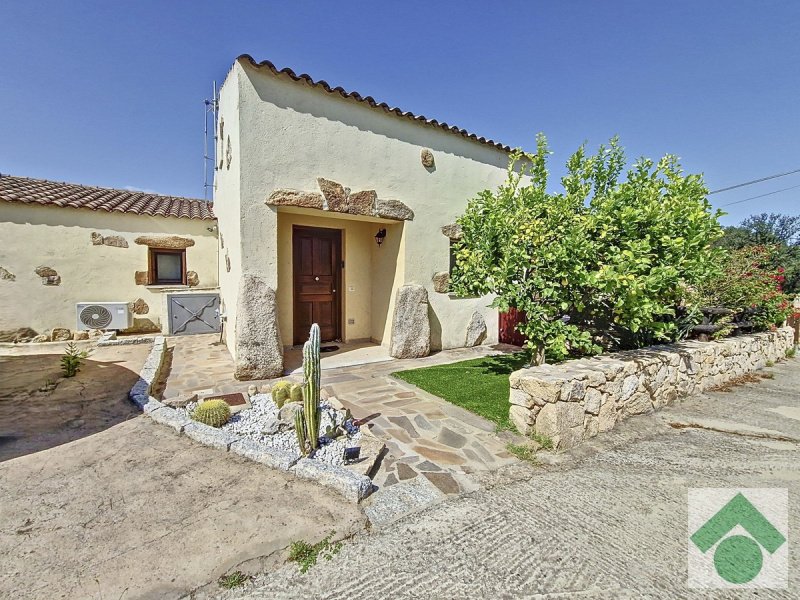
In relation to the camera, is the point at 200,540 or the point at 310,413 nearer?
the point at 200,540

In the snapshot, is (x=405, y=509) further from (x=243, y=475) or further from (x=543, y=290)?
(x=543, y=290)

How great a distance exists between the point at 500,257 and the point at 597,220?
1.26 m

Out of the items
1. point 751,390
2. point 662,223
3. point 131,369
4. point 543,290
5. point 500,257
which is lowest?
point 751,390

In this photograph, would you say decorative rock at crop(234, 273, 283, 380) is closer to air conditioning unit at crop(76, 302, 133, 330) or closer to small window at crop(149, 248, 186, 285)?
air conditioning unit at crop(76, 302, 133, 330)

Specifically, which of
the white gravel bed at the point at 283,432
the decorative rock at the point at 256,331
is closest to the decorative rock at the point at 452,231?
the decorative rock at the point at 256,331

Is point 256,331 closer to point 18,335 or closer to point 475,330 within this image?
point 475,330

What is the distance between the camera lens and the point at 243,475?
2695 mm

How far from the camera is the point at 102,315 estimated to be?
25.9 ft

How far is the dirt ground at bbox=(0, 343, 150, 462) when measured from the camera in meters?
3.30

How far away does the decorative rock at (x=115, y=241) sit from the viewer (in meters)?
8.06

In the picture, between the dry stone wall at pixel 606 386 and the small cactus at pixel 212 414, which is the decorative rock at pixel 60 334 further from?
the dry stone wall at pixel 606 386

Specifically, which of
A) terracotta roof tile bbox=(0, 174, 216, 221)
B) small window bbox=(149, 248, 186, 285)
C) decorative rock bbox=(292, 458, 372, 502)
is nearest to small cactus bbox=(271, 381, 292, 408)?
decorative rock bbox=(292, 458, 372, 502)

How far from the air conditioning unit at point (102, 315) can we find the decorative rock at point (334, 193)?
248 inches

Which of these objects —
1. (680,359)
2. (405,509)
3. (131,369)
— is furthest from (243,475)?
(680,359)
